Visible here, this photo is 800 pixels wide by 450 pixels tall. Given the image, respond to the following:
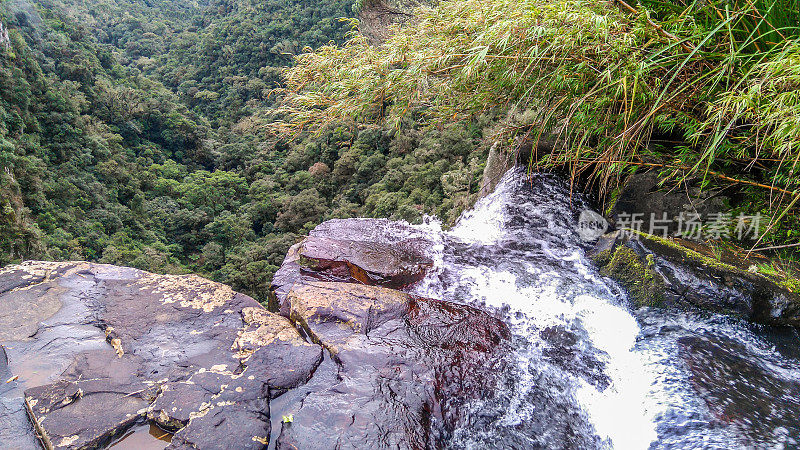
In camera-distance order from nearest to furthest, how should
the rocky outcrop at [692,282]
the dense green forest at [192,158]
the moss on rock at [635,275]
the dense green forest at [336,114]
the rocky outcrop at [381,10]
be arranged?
the dense green forest at [336,114]
the rocky outcrop at [692,282]
the moss on rock at [635,275]
the rocky outcrop at [381,10]
the dense green forest at [192,158]

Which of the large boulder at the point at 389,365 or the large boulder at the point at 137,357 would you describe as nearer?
the large boulder at the point at 137,357

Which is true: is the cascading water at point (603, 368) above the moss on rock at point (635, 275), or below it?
below

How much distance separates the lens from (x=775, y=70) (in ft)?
6.00

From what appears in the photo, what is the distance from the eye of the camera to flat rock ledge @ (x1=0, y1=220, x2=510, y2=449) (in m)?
1.59

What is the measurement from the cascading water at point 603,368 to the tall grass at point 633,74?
3.18 feet

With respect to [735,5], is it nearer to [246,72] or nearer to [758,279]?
[758,279]

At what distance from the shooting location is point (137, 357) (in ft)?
6.25

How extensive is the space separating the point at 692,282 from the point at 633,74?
1.50 meters

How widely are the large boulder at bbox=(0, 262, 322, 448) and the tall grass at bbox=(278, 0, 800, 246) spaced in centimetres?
191

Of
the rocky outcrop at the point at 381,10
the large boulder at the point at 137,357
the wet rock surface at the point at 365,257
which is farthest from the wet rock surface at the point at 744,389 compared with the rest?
the rocky outcrop at the point at 381,10

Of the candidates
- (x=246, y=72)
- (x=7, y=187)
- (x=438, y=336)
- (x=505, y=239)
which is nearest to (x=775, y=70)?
(x=438, y=336)

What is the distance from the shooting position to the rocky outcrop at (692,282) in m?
2.48

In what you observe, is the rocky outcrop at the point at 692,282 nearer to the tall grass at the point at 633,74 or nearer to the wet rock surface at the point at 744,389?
the wet rock surface at the point at 744,389

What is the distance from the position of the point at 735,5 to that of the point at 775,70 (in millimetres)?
591
